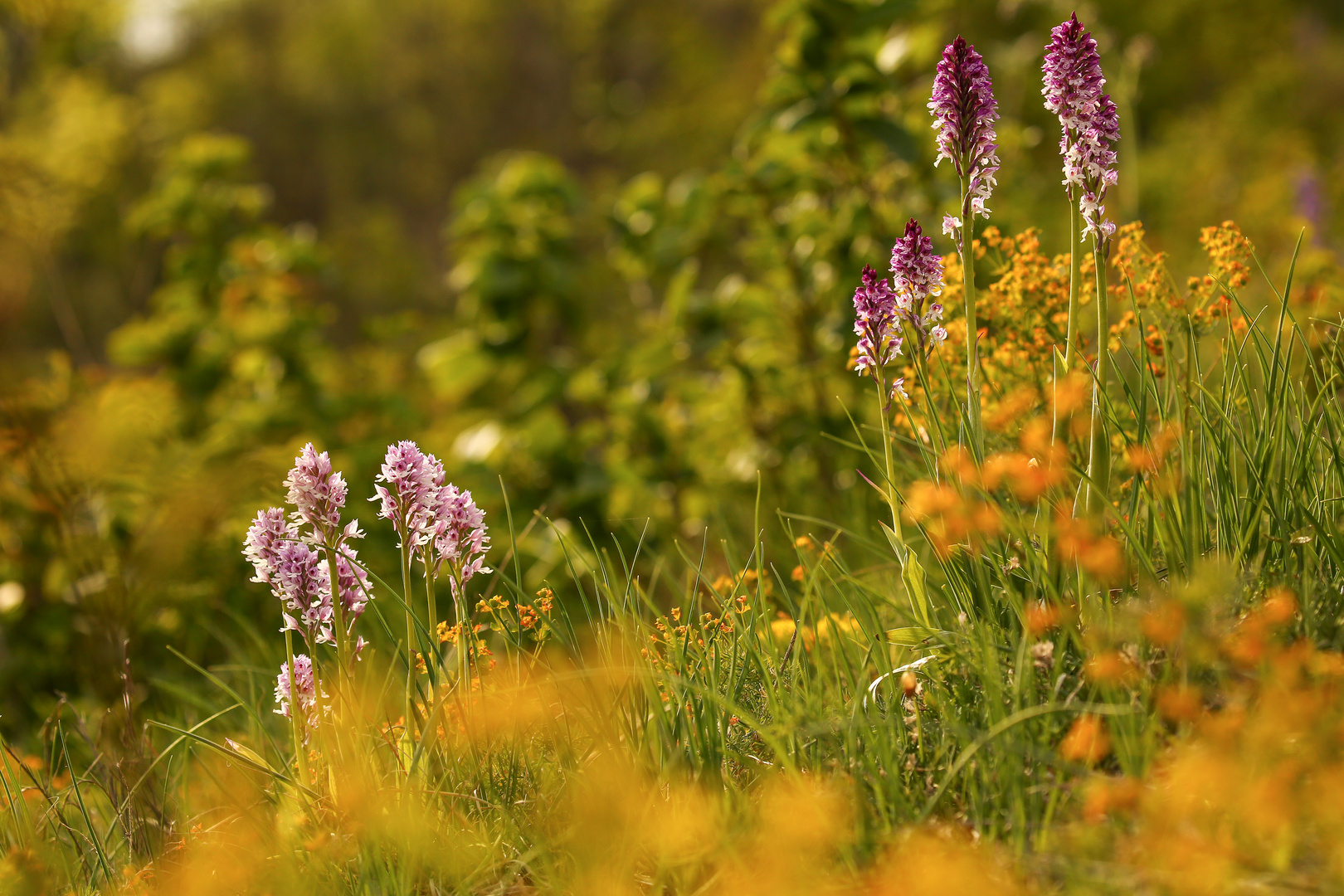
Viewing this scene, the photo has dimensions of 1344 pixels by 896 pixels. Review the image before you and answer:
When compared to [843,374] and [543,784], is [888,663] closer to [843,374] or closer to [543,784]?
[543,784]

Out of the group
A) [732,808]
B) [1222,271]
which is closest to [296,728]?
[732,808]

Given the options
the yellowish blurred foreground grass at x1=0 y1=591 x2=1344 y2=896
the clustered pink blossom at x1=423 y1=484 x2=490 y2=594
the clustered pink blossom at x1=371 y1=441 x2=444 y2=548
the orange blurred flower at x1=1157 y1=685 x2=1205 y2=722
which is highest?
the clustered pink blossom at x1=371 y1=441 x2=444 y2=548

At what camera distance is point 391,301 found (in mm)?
18688

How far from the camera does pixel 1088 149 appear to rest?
1.87m

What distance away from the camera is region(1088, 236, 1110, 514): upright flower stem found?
1.84 metres

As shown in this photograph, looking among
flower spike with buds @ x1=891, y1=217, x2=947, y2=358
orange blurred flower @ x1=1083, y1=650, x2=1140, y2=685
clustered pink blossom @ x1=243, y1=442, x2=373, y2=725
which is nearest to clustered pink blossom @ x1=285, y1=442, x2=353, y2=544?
clustered pink blossom @ x1=243, y1=442, x2=373, y2=725

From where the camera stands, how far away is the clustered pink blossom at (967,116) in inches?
74.2

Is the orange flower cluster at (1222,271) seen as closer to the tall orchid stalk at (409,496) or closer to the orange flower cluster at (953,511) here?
the orange flower cluster at (953,511)

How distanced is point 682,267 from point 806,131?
957mm

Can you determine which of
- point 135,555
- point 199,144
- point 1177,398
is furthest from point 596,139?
point 1177,398

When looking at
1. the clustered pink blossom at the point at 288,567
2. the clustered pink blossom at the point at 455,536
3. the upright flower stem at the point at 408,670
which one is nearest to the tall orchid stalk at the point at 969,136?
the clustered pink blossom at the point at 455,536

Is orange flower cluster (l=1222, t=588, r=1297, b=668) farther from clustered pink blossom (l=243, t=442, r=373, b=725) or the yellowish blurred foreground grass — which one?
clustered pink blossom (l=243, t=442, r=373, b=725)

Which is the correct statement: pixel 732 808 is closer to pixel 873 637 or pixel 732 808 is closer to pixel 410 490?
pixel 873 637

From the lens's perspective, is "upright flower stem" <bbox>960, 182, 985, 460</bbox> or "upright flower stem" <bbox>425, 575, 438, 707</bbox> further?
"upright flower stem" <bbox>425, 575, 438, 707</bbox>
